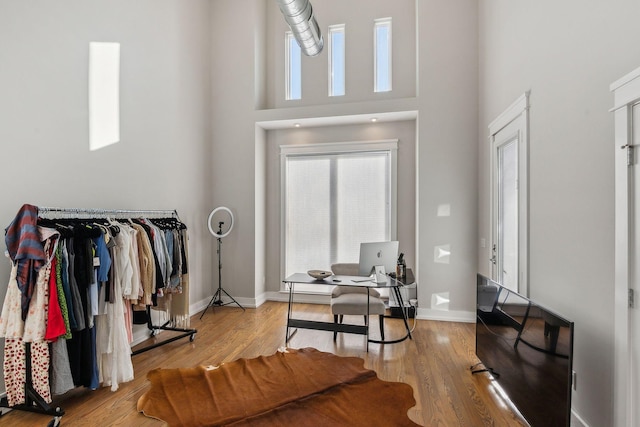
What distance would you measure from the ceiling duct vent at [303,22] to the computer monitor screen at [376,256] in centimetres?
252

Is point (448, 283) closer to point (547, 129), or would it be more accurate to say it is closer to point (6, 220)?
point (547, 129)

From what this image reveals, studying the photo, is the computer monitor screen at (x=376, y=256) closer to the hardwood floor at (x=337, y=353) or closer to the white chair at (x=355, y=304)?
the white chair at (x=355, y=304)

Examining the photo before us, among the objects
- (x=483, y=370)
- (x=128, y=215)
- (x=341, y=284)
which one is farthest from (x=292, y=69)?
(x=483, y=370)

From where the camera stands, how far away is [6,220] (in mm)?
2365

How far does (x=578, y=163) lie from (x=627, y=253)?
0.67 m

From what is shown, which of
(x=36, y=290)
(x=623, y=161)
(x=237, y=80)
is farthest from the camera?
(x=237, y=80)

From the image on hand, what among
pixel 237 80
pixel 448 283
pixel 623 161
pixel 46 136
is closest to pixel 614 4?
pixel 623 161

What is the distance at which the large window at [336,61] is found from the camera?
497 cm

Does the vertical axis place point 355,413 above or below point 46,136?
below

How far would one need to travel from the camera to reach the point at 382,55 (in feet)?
15.9

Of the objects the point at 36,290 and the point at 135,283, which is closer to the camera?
the point at 36,290

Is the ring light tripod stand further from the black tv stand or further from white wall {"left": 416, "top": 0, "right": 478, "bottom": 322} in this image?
the black tv stand

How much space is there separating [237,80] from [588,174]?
14.8ft

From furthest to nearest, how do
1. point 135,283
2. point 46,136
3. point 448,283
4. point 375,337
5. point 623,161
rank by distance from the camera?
point 448,283
point 375,337
point 135,283
point 46,136
point 623,161
